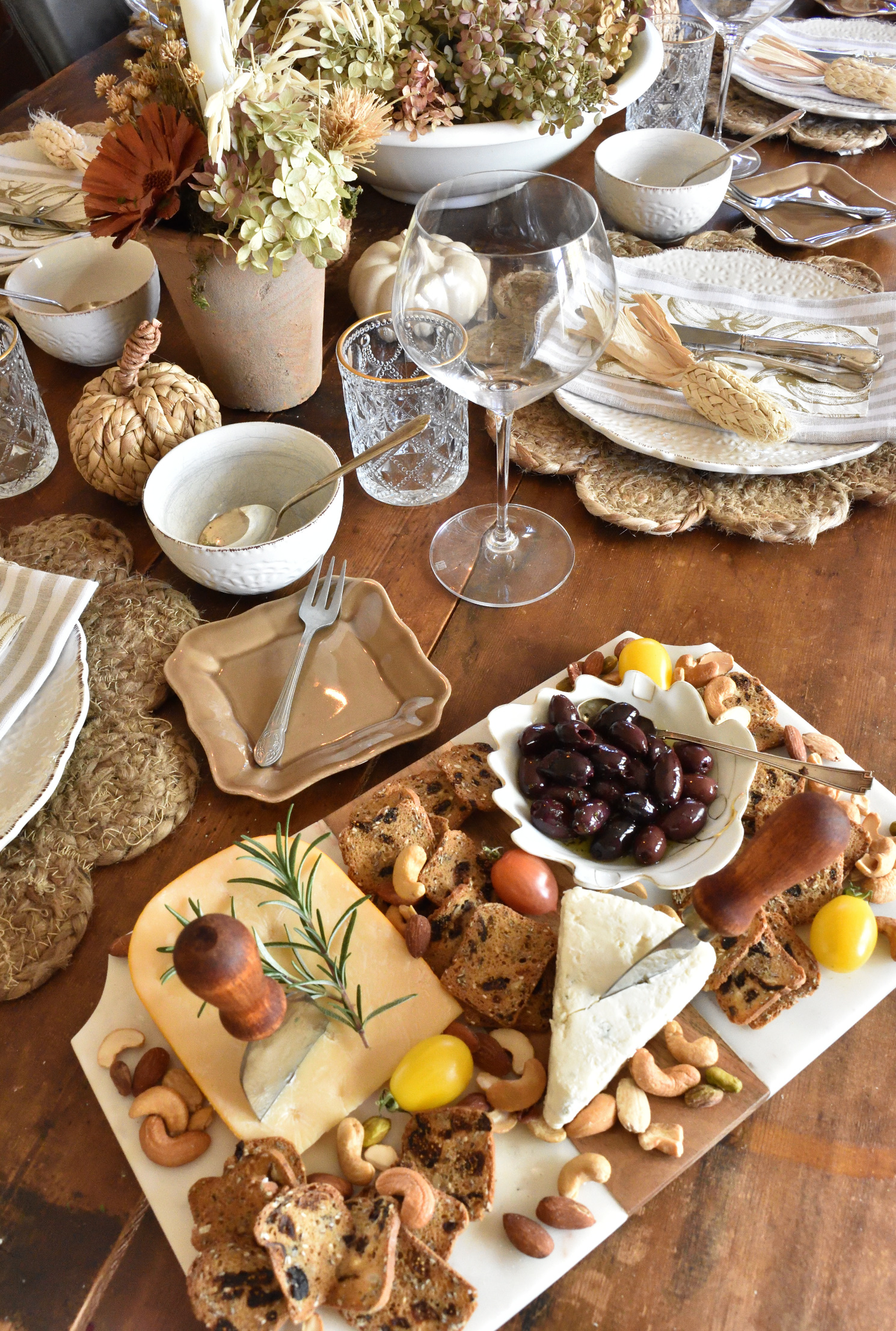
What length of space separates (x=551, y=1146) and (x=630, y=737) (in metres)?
0.30

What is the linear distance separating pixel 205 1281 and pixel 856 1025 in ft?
1.53

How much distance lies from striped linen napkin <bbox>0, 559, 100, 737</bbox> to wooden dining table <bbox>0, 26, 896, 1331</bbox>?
0.43ft

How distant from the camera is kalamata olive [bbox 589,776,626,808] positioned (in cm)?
71

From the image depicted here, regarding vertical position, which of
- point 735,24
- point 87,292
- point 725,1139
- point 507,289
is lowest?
point 725,1139

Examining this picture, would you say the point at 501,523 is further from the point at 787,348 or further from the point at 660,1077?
the point at 660,1077

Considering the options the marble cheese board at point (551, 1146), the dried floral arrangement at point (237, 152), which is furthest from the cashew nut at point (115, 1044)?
the dried floral arrangement at point (237, 152)

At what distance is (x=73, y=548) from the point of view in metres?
1.01

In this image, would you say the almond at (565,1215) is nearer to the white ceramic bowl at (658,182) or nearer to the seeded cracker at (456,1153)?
the seeded cracker at (456,1153)

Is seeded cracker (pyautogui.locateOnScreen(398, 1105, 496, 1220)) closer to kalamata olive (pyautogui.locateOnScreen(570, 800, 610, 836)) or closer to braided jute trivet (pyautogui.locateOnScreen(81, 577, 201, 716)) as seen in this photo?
kalamata olive (pyautogui.locateOnScreen(570, 800, 610, 836))

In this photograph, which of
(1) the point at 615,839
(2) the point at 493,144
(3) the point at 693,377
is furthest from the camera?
(2) the point at 493,144

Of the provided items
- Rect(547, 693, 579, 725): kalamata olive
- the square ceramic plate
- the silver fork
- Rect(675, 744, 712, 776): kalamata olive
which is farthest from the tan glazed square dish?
the square ceramic plate

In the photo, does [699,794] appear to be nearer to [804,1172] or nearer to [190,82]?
[804,1172]

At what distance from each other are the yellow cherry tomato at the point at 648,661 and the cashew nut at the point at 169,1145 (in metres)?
0.49

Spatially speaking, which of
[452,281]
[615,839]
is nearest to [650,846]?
[615,839]
